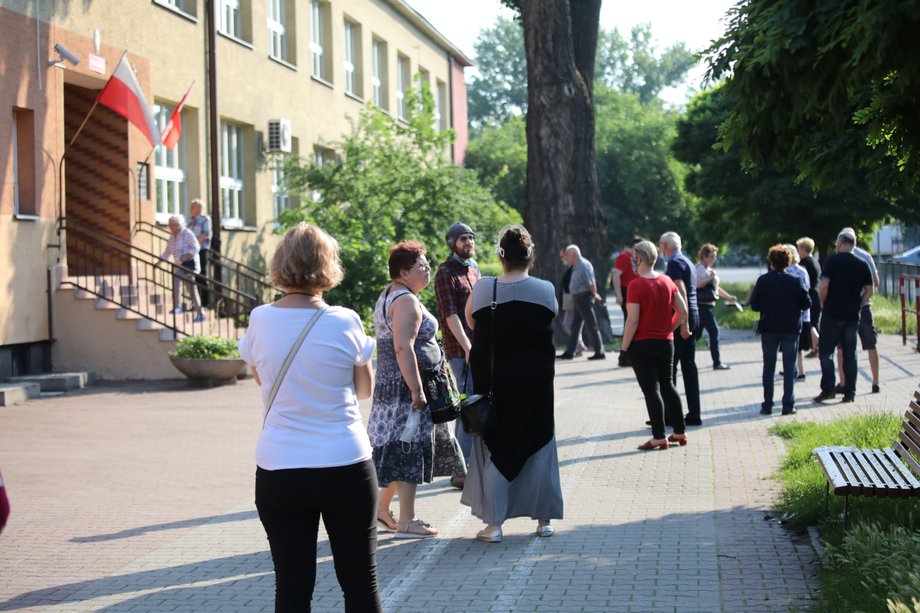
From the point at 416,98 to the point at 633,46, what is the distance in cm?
8090

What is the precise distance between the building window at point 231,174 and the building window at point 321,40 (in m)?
5.16

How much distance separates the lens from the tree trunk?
2089cm

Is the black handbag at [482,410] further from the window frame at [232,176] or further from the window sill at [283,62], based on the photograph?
the window sill at [283,62]

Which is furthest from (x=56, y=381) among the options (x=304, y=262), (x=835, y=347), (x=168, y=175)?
(x=304, y=262)

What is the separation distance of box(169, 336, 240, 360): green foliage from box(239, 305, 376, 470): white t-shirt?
11.5 metres

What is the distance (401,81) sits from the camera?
121 ft

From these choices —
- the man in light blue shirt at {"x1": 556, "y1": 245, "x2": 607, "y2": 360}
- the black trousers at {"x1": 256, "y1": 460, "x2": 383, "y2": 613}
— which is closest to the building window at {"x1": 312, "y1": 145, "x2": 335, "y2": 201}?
the man in light blue shirt at {"x1": 556, "y1": 245, "x2": 607, "y2": 360}

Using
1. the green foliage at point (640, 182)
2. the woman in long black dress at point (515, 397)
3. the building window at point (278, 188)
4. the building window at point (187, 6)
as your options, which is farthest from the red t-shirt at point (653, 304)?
the green foliage at point (640, 182)

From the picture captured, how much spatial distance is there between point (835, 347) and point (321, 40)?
1968 cm

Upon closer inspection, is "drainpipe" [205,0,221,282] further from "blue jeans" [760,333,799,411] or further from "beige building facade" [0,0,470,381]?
"blue jeans" [760,333,799,411]

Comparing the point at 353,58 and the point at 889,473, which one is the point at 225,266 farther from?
the point at 889,473

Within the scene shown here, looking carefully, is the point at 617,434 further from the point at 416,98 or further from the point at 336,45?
the point at 336,45

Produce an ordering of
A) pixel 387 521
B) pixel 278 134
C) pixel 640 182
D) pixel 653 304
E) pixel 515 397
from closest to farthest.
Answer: pixel 515 397 < pixel 387 521 < pixel 653 304 < pixel 278 134 < pixel 640 182

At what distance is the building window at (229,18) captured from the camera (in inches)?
917
